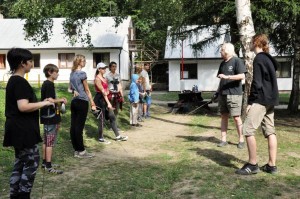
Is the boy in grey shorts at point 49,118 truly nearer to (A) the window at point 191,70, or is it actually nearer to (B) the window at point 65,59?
(A) the window at point 191,70

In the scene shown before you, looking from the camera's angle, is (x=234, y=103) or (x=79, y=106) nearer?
(x=79, y=106)

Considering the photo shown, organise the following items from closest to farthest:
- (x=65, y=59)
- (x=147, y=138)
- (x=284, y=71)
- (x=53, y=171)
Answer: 1. (x=53, y=171)
2. (x=147, y=138)
3. (x=284, y=71)
4. (x=65, y=59)

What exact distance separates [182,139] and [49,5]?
541cm

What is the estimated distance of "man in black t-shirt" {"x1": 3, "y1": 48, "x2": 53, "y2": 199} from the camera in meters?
4.03

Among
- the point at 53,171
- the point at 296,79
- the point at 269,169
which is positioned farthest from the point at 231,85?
the point at 296,79

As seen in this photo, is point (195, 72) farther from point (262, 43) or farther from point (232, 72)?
point (262, 43)

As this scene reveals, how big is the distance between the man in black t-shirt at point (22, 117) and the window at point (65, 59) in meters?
31.9

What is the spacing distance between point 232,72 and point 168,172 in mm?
2333

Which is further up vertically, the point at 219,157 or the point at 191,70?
the point at 191,70

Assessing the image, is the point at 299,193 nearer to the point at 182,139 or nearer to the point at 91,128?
the point at 182,139

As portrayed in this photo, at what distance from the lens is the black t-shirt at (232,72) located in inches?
288

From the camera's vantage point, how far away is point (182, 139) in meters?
9.12

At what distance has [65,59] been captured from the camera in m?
35.5

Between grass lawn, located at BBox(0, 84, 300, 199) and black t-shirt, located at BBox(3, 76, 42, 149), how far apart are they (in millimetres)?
1336
